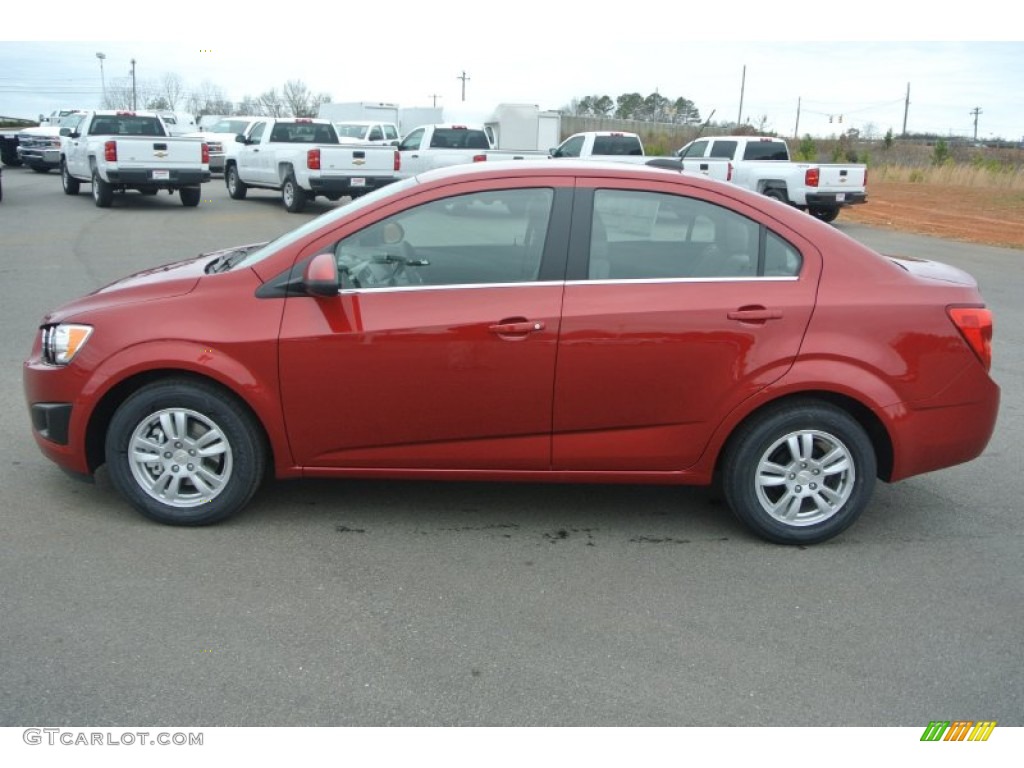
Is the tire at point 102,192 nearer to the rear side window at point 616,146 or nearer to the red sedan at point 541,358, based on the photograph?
the rear side window at point 616,146

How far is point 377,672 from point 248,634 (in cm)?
58

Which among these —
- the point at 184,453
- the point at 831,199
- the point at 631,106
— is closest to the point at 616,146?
the point at 831,199

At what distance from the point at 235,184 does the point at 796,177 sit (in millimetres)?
13526

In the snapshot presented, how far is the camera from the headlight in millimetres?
4684

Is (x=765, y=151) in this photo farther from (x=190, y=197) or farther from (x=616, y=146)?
(x=190, y=197)

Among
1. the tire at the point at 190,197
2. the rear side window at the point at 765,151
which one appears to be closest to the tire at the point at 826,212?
the rear side window at the point at 765,151

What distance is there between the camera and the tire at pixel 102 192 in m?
20.6

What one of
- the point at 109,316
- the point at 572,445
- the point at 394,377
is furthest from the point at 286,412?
the point at 572,445

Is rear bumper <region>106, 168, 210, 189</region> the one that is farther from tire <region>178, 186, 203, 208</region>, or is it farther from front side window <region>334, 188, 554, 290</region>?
front side window <region>334, 188, 554, 290</region>

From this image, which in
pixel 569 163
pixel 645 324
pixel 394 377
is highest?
pixel 569 163

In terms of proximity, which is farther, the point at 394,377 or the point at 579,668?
the point at 394,377

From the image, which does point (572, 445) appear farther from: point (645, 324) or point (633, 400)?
point (645, 324)

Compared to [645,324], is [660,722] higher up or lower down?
lower down

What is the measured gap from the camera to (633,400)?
462 centimetres
